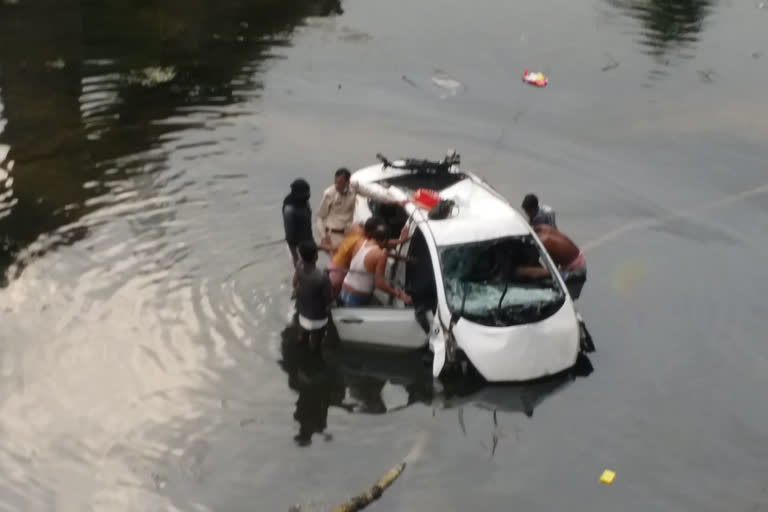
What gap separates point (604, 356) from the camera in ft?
34.9

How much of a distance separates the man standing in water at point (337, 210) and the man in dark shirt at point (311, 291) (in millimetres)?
1310

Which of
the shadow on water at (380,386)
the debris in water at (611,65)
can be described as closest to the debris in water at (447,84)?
the debris in water at (611,65)

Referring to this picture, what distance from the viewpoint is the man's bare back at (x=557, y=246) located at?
10648 mm

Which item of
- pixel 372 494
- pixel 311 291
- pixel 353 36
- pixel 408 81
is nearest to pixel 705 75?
pixel 408 81

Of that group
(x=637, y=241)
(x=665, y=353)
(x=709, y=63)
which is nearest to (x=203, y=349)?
(x=665, y=353)

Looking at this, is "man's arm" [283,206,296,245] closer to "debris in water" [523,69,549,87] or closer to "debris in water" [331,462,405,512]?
"debris in water" [331,462,405,512]

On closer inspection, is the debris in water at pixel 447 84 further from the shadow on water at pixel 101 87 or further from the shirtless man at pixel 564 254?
the shirtless man at pixel 564 254

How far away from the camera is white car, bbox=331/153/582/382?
9.40 metres

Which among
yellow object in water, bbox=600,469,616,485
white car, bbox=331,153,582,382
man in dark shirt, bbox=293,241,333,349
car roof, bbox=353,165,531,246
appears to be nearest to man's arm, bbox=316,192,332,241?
white car, bbox=331,153,582,382

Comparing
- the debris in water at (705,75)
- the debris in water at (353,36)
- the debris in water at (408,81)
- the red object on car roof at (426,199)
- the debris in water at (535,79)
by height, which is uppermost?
the red object on car roof at (426,199)

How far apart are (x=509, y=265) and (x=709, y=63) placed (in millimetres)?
15093

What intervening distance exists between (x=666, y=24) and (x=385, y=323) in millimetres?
19613

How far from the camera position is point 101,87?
707 inches

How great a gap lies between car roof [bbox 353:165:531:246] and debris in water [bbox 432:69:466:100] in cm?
830
